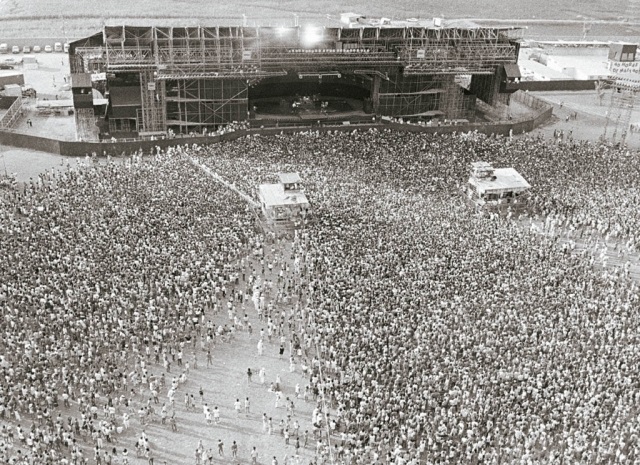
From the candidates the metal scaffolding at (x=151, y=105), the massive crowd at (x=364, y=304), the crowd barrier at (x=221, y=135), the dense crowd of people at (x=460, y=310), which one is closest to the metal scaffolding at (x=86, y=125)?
the crowd barrier at (x=221, y=135)

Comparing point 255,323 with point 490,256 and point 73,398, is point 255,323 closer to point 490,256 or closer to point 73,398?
point 73,398

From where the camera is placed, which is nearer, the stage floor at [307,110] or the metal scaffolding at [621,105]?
the metal scaffolding at [621,105]

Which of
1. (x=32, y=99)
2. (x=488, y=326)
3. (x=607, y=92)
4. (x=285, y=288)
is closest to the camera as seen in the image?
(x=488, y=326)

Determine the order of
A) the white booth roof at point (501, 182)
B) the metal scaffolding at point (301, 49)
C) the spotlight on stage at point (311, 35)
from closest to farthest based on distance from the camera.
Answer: the white booth roof at point (501, 182), the metal scaffolding at point (301, 49), the spotlight on stage at point (311, 35)

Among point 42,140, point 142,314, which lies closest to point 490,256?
point 142,314

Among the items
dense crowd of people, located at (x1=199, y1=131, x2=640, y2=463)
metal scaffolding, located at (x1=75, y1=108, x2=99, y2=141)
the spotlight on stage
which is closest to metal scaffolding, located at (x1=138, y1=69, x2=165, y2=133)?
metal scaffolding, located at (x1=75, y1=108, x2=99, y2=141)

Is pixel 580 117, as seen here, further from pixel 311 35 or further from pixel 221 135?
pixel 221 135

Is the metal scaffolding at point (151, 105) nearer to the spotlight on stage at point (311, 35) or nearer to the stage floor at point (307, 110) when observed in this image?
the stage floor at point (307, 110)
